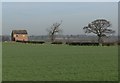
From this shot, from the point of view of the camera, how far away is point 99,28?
115375 mm

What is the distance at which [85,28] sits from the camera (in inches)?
4594

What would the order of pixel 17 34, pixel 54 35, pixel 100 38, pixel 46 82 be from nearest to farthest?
pixel 46 82
pixel 100 38
pixel 54 35
pixel 17 34

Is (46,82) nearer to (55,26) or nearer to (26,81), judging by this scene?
(26,81)

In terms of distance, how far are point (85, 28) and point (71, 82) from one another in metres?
105

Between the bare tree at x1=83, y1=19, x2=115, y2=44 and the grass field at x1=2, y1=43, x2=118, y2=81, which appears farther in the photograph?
the bare tree at x1=83, y1=19, x2=115, y2=44

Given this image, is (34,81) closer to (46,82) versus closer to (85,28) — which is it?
(46,82)

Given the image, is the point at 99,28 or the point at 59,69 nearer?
the point at 59,69

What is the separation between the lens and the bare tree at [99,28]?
113312 mm

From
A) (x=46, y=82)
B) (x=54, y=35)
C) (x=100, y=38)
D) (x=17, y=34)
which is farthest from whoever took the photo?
(x=17, y=34)

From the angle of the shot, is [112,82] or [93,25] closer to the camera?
[112,82]

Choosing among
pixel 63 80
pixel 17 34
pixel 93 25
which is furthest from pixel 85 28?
pixel 63 80

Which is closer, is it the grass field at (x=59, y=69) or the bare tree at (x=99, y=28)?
the grass field at (x=59, y=69)

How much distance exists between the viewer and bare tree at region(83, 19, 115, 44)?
113 meters

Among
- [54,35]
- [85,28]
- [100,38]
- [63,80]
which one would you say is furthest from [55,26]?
[63,80]
